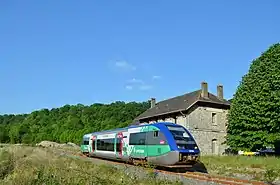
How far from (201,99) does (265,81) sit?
9.72 m

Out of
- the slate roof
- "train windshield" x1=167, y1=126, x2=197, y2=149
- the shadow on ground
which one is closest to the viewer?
"train windshield" x1=167, y1=126, x2=197, y2=149

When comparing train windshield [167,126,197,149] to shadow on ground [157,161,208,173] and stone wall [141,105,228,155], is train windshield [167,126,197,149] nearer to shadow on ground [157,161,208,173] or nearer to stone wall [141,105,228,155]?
shadow on ground [157,161,208,173]

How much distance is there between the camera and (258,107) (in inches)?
1289

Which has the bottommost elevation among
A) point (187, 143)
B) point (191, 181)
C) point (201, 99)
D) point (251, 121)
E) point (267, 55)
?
point (191, 181)

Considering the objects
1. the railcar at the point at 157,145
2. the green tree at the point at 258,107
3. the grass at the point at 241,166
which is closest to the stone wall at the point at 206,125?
the green tree at the point at 258,107

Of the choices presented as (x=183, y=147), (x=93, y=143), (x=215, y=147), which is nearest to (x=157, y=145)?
(x=183, y=147)

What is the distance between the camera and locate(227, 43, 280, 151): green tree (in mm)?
31469

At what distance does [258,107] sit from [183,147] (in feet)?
48.7

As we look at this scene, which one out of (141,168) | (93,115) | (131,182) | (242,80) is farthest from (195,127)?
(93,115)

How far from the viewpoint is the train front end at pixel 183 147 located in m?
20.0

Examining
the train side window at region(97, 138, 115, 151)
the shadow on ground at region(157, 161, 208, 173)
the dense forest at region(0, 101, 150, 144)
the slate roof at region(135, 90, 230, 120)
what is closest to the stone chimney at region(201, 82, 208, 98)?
the slate roof at region(135, 90, 230, 120)

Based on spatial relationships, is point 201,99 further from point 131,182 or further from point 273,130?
point 131,182

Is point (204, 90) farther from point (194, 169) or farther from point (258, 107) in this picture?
point (194, 169)

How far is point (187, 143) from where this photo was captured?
20.9 m
